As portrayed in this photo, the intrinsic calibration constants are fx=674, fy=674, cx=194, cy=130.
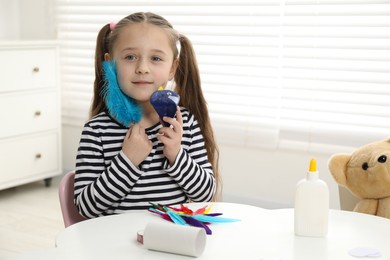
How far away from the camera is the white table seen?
128cm

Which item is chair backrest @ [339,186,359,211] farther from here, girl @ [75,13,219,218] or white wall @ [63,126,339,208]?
white wall @ [63,126,339,208]

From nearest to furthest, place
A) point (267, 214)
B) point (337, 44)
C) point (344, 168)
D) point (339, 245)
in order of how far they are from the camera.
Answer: point (339, 245) < point (267, 214) < point (344, 168) < point (337, 44)

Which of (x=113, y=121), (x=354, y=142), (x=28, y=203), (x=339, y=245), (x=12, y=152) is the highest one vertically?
(x=113, y=121)

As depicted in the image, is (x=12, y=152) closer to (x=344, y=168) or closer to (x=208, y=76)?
(x=208, y=76)

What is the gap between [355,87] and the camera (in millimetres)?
3182

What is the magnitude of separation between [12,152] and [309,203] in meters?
2.55

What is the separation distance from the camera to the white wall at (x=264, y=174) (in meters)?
3.37

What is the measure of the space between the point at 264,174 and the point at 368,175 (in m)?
1.54

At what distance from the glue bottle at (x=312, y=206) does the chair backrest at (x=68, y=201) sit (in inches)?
25.5

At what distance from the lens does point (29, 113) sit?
3713 mm

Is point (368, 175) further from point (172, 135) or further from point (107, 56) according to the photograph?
point (107, 56)

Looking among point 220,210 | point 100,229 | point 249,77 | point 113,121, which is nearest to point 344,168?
point 220,210

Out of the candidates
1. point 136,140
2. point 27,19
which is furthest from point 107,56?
point 27,19

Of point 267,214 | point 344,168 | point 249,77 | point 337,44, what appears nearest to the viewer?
point 267,214
